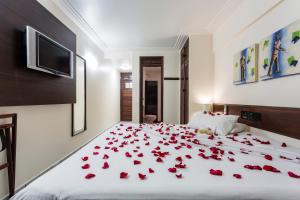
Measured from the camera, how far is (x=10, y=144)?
1.58 m

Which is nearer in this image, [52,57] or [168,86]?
[52,57]

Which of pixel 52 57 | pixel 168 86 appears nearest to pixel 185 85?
pixel 168 86

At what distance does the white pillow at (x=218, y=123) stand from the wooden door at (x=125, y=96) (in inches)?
191

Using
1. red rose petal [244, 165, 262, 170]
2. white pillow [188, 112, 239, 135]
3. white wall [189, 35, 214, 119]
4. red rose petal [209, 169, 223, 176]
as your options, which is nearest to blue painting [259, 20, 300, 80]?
white pillow [188, 112, 239, 135]

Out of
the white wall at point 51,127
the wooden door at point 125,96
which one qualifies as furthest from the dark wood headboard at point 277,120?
the wooden door at point 125,96

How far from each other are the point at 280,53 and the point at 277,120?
654 mm

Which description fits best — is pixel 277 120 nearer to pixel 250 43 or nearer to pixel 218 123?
pixel 218 123

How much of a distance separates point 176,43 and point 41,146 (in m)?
3.58

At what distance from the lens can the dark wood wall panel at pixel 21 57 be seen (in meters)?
1.51

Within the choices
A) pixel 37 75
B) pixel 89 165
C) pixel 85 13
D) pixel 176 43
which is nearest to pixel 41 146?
pixel 37 75

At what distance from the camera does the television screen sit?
1.89m

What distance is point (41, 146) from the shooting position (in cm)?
214

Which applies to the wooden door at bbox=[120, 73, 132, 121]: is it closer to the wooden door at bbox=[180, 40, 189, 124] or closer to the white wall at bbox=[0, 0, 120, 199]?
the white wall at bbox=[0, 0, 120, 199]

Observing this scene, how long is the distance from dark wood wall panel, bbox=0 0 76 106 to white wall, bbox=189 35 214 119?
8.29ft
